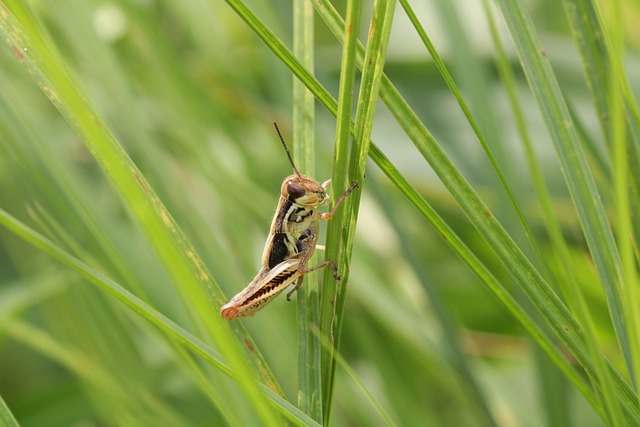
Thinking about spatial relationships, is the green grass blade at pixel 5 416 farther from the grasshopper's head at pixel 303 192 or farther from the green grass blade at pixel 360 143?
the grasshopper's head at pixel 303 192

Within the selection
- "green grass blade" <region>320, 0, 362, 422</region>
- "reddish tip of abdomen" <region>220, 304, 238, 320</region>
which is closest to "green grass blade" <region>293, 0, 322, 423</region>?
"green grass blade" <region>320, 0, 362, 422</region>

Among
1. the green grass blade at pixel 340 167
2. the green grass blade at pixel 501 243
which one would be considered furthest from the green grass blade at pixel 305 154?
the green grass blade at pixel 501 243

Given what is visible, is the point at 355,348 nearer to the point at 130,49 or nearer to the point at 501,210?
the point at 501,210

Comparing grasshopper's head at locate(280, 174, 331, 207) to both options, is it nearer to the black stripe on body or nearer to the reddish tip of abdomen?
the black stripe on body

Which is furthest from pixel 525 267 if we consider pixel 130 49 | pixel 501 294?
pixel 130 49

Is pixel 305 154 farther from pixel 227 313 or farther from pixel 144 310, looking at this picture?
pixel 144 310

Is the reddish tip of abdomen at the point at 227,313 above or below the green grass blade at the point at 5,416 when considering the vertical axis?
above

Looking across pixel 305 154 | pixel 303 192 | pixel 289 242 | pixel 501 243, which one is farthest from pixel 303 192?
pixel 501 243
